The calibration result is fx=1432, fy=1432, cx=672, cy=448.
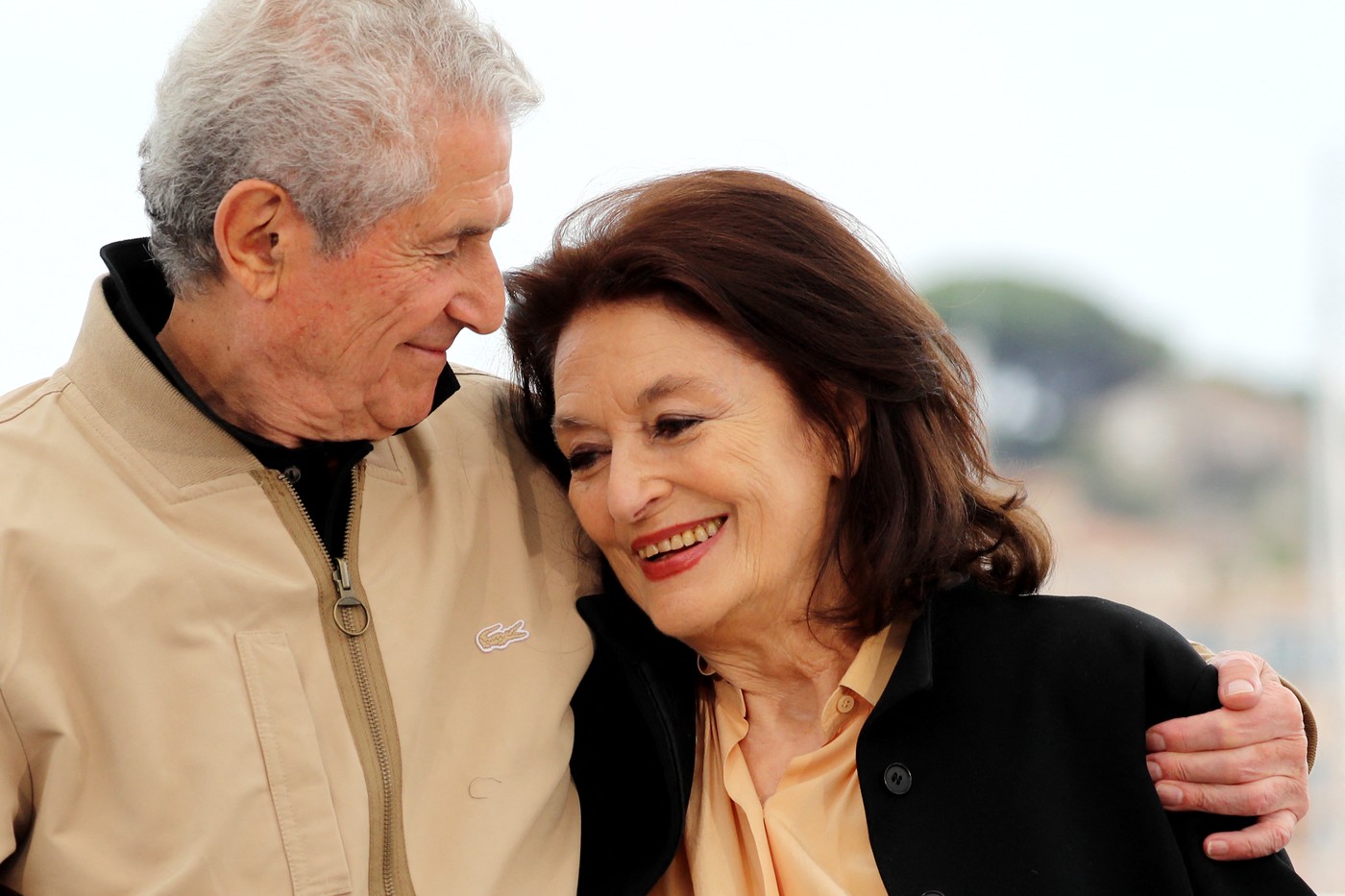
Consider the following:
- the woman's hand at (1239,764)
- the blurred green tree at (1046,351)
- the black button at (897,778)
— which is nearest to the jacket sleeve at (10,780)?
the black button at (897,778)

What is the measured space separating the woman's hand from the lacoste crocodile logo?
3.13ft

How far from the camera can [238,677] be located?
1904 millimetres

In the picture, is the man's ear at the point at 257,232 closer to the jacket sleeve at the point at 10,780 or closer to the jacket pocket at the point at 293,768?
the jacket pocket at the point at 293,768

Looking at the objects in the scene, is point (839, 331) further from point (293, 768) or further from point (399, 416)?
point (293, 768)

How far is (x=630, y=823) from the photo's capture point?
2.27 metres

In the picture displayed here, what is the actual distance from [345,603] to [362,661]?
85 millimetres

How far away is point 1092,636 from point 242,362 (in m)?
1.32

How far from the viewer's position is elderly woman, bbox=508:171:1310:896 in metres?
2.06

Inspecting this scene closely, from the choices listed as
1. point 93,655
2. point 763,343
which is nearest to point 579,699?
point 763,343

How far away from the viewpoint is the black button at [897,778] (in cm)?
207

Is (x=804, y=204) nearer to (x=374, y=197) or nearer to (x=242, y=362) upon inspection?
(x=374, y=197)

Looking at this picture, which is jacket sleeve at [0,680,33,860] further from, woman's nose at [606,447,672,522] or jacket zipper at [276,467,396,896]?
woman's nose at [606,447,672,522]

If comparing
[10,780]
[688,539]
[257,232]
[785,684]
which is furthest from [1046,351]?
[10,780]

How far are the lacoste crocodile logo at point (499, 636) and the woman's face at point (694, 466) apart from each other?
0.65 feet
